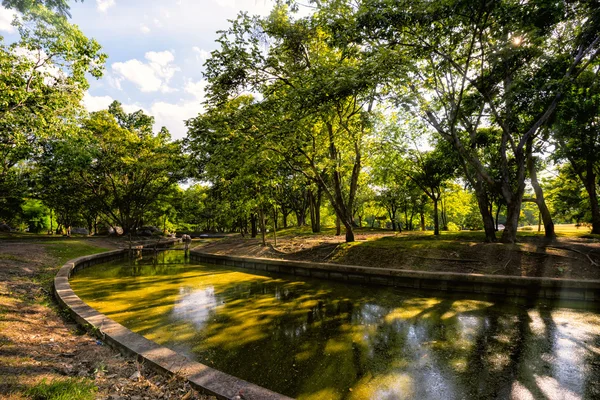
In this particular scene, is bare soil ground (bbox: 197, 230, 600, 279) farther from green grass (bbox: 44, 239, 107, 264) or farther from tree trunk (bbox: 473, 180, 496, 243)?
green grass (bbox: 44, 239, 107, 264)

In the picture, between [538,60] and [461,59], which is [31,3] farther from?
[538,60]

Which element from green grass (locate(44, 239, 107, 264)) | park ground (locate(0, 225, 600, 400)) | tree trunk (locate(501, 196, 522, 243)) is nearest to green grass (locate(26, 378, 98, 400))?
park ground (locate(0, 225, 600, 400))

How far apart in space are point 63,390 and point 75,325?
3.61 meters

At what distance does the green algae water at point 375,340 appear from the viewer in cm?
425

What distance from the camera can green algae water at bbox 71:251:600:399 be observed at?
4254mm

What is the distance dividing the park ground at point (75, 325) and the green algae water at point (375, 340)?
150 centimetres

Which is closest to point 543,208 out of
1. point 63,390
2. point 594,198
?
point 594,198

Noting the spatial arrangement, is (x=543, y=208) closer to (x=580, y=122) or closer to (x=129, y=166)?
(x=580, y=122)

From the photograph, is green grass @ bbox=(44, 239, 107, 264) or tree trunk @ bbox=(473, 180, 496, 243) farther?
green grass @ bbox=(44, 239, 107, 264)

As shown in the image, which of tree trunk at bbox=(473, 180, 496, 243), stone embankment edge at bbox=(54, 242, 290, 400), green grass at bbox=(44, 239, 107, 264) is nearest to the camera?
stone embankment edge at bbox=(54, 242, 290, 400)

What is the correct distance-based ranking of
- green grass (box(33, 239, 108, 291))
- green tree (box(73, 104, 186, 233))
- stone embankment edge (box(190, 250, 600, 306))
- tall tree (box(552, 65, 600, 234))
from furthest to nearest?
green tree (box(73, 104, 186, 233)) → tall tree (box(552, 65, 600, 234)) → green grass (box(33, 239, 108, 291)) → stone embankment edge (box(190, 250, 600, 306))

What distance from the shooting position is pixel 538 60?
37.6 feet

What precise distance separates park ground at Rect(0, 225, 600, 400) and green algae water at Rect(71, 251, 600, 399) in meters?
1.50

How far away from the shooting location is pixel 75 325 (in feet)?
19.4
